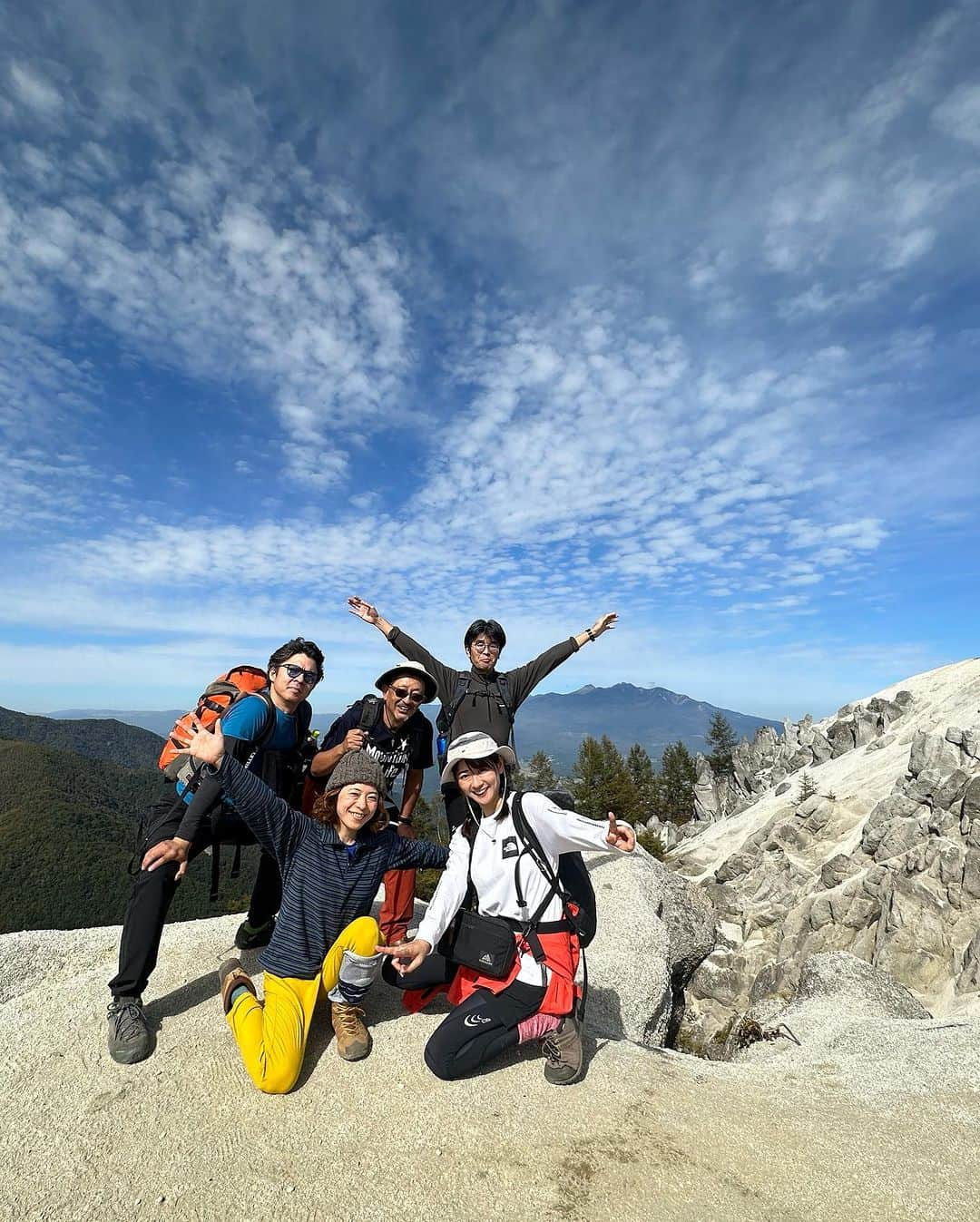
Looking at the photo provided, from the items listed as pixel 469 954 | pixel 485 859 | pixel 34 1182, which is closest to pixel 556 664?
pixel 485 859

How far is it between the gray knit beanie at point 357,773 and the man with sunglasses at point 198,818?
40.7 inches

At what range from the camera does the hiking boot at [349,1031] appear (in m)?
5.23

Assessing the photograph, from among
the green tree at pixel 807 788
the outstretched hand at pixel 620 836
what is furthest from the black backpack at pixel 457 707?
the green tree at pixel 807 788

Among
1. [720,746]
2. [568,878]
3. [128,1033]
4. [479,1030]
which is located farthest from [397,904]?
[720,746]

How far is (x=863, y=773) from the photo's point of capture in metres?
28.5

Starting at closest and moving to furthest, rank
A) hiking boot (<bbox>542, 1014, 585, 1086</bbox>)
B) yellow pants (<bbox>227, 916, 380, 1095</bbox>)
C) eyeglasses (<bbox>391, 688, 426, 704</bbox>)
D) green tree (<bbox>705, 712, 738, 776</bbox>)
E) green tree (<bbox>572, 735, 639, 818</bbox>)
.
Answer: yellow pants (<bbox>227, 916, 380, 1095</bbox>) < hiking boot (<bbox>542, 1014, 585, 1086</bbox>) < eyeglasses (<bbox>391, 688, 426, 704</bbox>) < green tree (<bbox>572, 735, 639, 818</bbox>) < green tree (<bbox>705, 712, 738, 776</bbox>)

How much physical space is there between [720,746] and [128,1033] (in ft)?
270

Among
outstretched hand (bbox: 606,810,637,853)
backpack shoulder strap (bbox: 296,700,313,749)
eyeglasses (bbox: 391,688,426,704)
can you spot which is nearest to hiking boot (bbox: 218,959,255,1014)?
backpack shoulder strap (bbox: 296,700,313,749)

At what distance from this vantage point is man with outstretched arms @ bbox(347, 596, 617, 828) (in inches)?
312

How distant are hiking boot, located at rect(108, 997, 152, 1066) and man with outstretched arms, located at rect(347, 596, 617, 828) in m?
3.53

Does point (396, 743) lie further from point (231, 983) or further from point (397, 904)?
point (231, 983)

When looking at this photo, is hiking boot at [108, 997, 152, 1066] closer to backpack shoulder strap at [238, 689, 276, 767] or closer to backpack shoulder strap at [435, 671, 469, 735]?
backpack shoulder strap at [238, 689, 276, 767]

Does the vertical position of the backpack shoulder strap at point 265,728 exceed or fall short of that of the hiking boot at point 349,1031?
it exceeds it

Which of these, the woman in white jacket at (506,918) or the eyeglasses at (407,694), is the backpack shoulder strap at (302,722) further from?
the woman in white jacket at (506,918)
